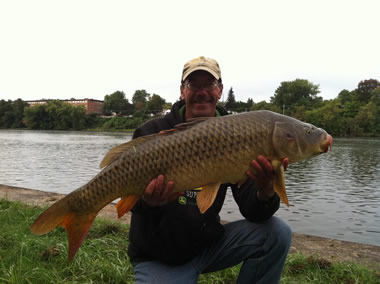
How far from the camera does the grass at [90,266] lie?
261 centimetres

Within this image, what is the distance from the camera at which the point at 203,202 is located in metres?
1.98

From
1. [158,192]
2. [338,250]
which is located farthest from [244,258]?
[338,250]

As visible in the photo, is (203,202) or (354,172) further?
(354,172)

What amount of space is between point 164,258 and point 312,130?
4.19 ft

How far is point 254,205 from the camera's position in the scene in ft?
7.47

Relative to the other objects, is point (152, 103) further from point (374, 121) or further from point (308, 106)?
point (374, 121)

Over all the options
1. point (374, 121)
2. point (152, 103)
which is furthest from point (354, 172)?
point (152, 103)

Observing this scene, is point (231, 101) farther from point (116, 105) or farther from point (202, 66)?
point (202, 66)

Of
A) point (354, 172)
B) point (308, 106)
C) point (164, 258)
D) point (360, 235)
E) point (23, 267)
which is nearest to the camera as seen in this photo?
point (164, 258)

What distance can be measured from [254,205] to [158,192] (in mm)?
702

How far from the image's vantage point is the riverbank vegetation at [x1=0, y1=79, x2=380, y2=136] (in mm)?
47594

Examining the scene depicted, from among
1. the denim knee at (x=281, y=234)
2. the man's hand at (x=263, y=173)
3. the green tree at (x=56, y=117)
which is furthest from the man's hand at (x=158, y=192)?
the green tree at (x=56, y=117)

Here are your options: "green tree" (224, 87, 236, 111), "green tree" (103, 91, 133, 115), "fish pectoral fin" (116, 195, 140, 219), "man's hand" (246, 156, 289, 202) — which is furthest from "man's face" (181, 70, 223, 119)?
"green tree" (103, 91, 133, 115)

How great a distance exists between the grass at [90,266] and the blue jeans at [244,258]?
0.47 m
